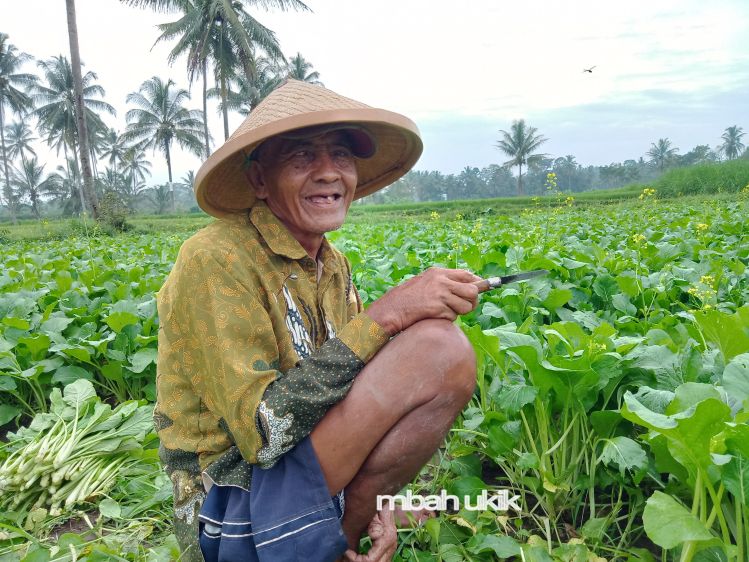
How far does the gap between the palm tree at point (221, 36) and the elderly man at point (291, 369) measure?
2454 cm

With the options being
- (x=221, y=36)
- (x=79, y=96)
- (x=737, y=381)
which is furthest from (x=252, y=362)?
(x=221, y=36)

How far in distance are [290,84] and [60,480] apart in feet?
5.90

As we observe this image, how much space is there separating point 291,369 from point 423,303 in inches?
15.2

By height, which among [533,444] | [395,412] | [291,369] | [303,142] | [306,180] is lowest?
[533,444]

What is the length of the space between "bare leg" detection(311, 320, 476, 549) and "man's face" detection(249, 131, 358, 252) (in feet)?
1.55

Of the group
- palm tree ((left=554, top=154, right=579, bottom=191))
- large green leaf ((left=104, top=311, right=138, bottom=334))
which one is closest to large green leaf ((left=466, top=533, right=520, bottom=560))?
large green leaf ((left=104, top=311, right=138, bottom=334))

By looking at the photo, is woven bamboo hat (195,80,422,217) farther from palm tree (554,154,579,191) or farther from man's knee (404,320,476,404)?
palm tree (554,154,579,191)

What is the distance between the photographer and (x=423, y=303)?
152cm

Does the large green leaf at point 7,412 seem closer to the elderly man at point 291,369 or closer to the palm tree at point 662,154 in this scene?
the elderly man at point 291,369

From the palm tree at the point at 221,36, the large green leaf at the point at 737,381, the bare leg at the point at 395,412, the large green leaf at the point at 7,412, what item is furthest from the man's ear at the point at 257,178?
the palm tree at the point at 221,36

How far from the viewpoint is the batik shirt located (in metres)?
1.39

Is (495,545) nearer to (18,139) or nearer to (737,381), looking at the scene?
(737,381)

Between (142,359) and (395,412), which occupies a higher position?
(395,412)

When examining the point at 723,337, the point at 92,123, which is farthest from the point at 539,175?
the point at 723,337
